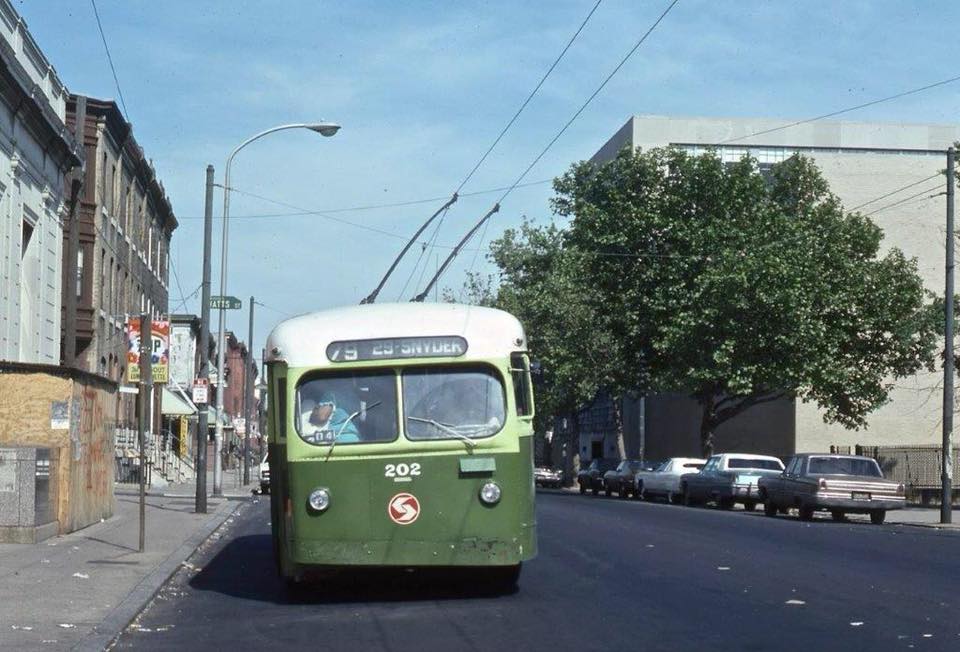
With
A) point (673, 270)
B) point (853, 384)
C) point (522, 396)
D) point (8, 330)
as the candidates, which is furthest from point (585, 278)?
point (522, 396)

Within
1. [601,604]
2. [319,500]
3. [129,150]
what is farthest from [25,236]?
[601,604]

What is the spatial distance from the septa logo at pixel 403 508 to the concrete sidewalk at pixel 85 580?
7.81 feet

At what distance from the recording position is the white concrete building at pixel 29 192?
32.1m

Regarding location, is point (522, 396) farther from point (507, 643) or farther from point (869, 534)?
point (869, 534)

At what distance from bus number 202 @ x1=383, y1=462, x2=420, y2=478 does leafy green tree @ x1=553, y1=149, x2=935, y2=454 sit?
36.8 m

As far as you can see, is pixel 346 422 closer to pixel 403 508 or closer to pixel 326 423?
pixel 326 423

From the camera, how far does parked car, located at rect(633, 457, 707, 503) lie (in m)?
48.7

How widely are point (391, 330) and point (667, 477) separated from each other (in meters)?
36.4

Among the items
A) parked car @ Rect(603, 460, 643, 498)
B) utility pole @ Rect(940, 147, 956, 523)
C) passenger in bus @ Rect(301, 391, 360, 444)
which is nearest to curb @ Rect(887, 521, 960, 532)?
utility pole @ Rect(940, 147, 956, 523)

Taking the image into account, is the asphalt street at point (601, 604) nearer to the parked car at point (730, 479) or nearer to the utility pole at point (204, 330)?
the utility pole at point (204, 330)

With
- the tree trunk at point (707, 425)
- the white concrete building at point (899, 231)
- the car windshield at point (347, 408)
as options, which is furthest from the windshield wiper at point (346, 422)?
the white concrete building at point (899, 231)

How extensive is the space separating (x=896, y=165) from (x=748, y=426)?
1317 centimetres

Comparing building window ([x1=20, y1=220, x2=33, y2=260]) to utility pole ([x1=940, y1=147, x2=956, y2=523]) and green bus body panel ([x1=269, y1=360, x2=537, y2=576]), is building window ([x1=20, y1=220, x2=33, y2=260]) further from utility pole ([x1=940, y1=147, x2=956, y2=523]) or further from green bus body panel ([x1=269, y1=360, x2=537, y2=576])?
green bus body panel ([x1=269, y1=360, x2=537, y2=576])

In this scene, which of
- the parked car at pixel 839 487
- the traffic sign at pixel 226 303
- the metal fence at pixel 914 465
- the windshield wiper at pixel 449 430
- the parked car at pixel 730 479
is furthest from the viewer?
the metal fence at pixel 914 465
